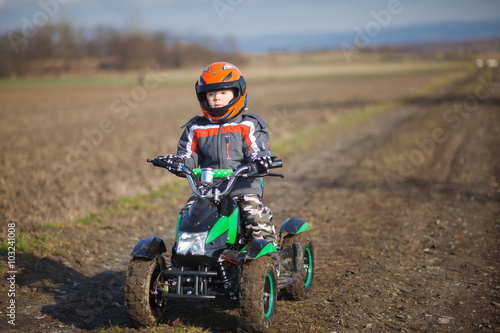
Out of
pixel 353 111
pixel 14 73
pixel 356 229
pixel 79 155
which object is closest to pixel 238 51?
pixel 14 73

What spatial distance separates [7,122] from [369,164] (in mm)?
21279

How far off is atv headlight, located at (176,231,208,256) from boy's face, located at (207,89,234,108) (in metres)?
1.46

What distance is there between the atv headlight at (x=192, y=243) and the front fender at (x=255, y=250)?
1.24 feet

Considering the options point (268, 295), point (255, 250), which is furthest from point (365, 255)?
point (255, 250)

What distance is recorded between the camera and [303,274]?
16.8 ft

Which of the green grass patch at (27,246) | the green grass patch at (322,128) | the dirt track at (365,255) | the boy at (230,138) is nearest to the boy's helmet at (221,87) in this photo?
the boy at (230,138)

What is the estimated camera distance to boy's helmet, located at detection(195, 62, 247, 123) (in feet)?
15.6

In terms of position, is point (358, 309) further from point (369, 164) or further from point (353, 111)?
point (353, 111)

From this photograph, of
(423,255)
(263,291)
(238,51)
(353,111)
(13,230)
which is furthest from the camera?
(238,51)

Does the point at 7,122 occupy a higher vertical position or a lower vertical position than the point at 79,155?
higher

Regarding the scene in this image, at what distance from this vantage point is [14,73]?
209ft

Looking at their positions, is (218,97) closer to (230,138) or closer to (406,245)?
(230,138)

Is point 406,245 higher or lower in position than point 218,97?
lower

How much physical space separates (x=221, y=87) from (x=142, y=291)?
217cm
